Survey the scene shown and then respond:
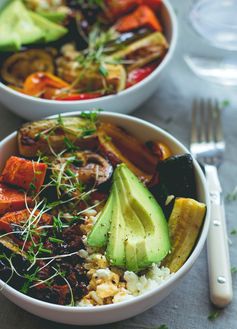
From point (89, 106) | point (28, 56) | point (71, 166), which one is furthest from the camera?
point (28, 56)

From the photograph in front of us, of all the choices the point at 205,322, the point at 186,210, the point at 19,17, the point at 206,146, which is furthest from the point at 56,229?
the point at 19,17

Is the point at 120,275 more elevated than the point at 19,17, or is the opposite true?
the point at 19,17

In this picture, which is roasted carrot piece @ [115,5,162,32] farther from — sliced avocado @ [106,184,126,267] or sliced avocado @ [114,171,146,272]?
sliced avocado @ [106,184,126,267]

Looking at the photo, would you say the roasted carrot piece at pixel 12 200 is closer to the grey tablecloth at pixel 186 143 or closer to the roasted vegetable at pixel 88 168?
the roasted vegetable at pixel 88 168

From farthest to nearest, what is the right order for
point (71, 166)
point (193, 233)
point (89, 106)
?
1. point (89, 106)
2. point (71, 166)
3. point (193, 233)

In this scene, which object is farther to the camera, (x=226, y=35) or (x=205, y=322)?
(x=226, y=35)

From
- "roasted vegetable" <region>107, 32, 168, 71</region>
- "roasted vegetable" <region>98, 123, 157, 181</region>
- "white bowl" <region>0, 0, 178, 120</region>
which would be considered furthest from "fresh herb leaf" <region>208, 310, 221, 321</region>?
"roasted vegetable" <region>107, 32, 168, 71</region>

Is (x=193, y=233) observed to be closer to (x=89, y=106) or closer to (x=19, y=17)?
(x=89, y=106)
